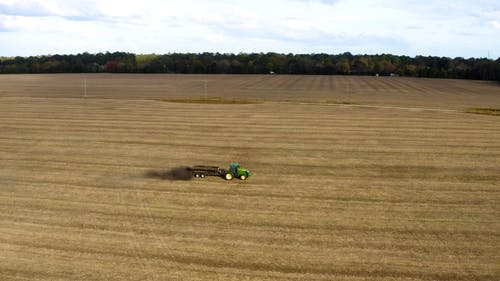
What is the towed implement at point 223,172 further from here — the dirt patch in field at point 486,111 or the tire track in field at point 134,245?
the dirt patch in field at point 486,111

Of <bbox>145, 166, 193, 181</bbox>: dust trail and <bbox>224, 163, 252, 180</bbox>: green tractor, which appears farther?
<bbox>145, 166, 193, 181</bbox>: dust trail

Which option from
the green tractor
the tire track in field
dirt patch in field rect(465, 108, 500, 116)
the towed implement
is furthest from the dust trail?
dirt patch in field rect(465, 108, 500, 116)

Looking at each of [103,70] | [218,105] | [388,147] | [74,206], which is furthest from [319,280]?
[103,70]

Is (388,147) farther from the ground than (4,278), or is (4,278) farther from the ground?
(388,147)

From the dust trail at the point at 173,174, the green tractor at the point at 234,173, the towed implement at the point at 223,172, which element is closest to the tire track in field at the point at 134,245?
the dust trail at the point at 173,174

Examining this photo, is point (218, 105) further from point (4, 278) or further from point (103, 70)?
point (103, 70)

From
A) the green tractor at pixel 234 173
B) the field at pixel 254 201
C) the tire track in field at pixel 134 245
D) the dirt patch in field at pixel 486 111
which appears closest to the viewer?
the tire track in field at pixel 134 245

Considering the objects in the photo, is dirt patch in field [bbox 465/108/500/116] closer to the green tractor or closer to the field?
the field
